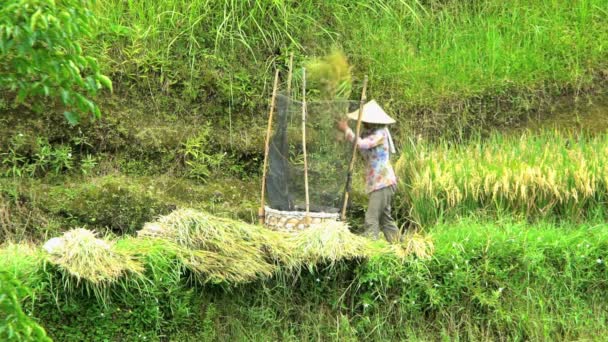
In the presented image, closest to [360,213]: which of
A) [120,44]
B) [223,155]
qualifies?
[223,155]

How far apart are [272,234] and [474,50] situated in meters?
3.48

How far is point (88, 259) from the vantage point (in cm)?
506

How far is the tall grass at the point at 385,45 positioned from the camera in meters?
7.75

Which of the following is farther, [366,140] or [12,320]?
[366,140]

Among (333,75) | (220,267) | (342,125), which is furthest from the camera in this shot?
(333,75)

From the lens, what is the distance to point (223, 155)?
7.51m

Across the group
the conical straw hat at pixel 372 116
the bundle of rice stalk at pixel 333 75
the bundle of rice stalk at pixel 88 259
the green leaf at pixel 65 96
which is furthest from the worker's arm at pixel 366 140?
the green leaf at pixel 65 96

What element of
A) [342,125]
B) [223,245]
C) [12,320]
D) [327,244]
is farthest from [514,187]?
[12,320]

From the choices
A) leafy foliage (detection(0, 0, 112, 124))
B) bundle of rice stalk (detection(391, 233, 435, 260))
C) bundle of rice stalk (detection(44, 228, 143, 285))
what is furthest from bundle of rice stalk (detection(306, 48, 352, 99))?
leafy foliage (detection(0, 0, 112, 124))

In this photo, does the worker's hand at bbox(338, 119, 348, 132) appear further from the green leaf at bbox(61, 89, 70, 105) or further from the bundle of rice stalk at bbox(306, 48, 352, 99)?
the green leaf at bbox(61, 89, 70, 105)

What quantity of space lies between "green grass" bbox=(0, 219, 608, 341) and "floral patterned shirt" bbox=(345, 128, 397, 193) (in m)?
0.72

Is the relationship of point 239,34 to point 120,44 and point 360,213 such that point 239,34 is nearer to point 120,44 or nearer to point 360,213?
point 120,44

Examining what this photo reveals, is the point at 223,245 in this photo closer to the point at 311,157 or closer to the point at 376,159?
the point at 311,157

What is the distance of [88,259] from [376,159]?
8.30ft
